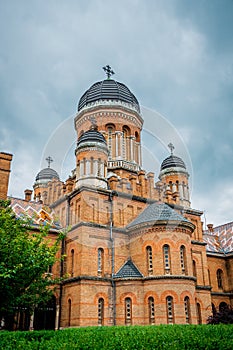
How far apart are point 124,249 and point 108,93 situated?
17725 millimetres

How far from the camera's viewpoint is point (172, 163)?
40.0 meters

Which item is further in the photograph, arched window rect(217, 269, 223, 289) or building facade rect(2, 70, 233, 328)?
arched window rect(217, 269, 223, 289)

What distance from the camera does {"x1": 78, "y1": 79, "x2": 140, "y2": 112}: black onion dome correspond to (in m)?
37.8

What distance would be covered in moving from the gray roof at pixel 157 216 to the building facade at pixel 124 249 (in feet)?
0.25

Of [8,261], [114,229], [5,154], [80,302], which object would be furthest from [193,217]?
[8,261]

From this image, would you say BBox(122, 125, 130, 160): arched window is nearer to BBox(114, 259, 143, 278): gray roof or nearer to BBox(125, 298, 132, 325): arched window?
BBox(114, 259, 143, 278): gray roof

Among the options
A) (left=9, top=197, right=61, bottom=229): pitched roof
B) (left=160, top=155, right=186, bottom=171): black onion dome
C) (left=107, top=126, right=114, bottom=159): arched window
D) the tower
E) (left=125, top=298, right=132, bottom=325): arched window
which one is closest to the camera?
(left=125, top=298, right=132, bottom=325): arched window

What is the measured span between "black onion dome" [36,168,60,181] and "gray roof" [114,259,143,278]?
2189 centimetres

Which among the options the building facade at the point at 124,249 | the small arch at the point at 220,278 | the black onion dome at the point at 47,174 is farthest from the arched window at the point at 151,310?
the black onion dome at the point at 47,174

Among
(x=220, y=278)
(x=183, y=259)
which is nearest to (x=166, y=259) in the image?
(x=183, y=259)

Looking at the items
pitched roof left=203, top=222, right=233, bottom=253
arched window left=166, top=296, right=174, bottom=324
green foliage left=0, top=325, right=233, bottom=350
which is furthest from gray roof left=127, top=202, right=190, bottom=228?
green foliage left=0, top=325, right=233, bottom=350

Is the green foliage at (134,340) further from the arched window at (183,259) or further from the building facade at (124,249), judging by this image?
the arched window at (183,259)

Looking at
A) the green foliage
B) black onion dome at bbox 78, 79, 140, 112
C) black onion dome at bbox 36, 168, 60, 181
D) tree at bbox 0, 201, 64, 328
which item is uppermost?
black onion dome at bbox 78, 79, 140, 112

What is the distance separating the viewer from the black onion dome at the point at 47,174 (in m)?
46.4
